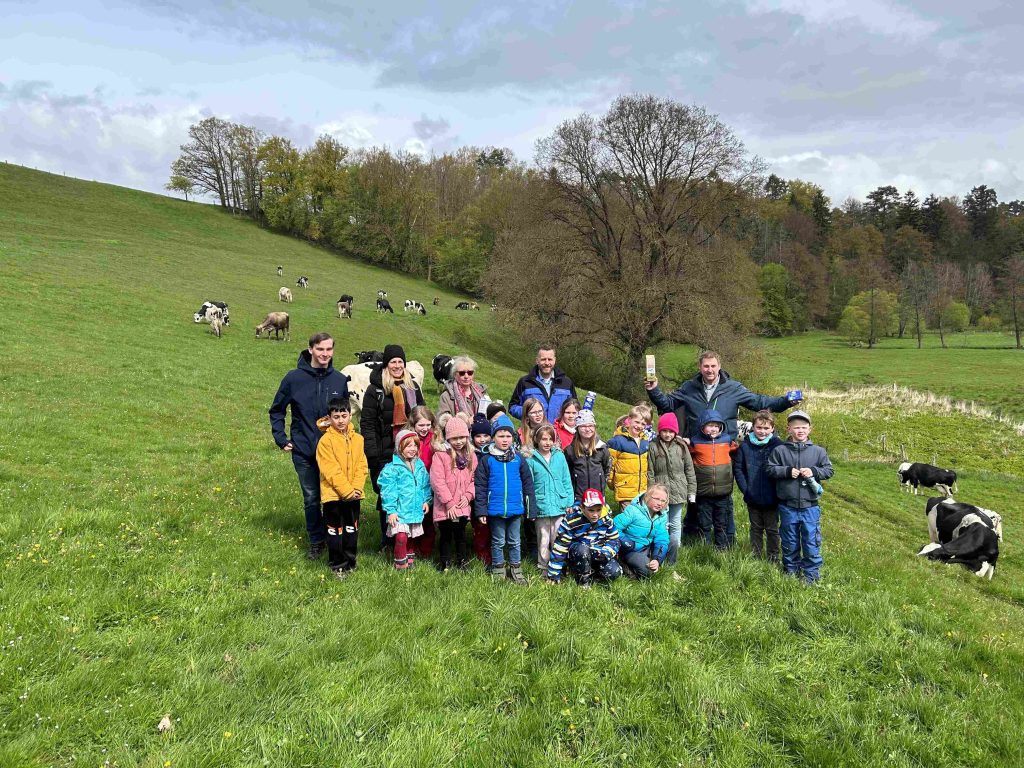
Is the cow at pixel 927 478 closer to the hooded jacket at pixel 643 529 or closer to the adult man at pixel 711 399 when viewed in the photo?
the adult man at pixel 711 399

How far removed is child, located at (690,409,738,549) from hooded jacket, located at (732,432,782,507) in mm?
169

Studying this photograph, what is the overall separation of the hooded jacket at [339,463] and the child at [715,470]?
13.2 feet

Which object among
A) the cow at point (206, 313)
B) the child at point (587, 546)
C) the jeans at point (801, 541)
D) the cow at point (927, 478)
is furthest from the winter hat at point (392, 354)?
the cow at point (206, 313)

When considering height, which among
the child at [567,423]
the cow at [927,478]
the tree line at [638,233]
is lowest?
the cow at [927,478]

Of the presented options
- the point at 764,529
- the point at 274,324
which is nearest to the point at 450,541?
the point at 764,529

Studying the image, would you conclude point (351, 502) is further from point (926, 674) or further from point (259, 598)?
point (926, 674)

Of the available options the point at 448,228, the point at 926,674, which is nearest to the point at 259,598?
the point at 926,674

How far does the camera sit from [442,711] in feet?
11.8

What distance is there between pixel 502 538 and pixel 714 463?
280cm

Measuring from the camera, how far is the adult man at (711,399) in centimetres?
689

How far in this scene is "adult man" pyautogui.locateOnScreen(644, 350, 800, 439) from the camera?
22.6 feet

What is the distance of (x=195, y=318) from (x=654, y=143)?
22.1 m

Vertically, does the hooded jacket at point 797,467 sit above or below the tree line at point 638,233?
below

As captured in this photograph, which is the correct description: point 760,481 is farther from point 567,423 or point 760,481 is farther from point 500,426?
point 500,426
